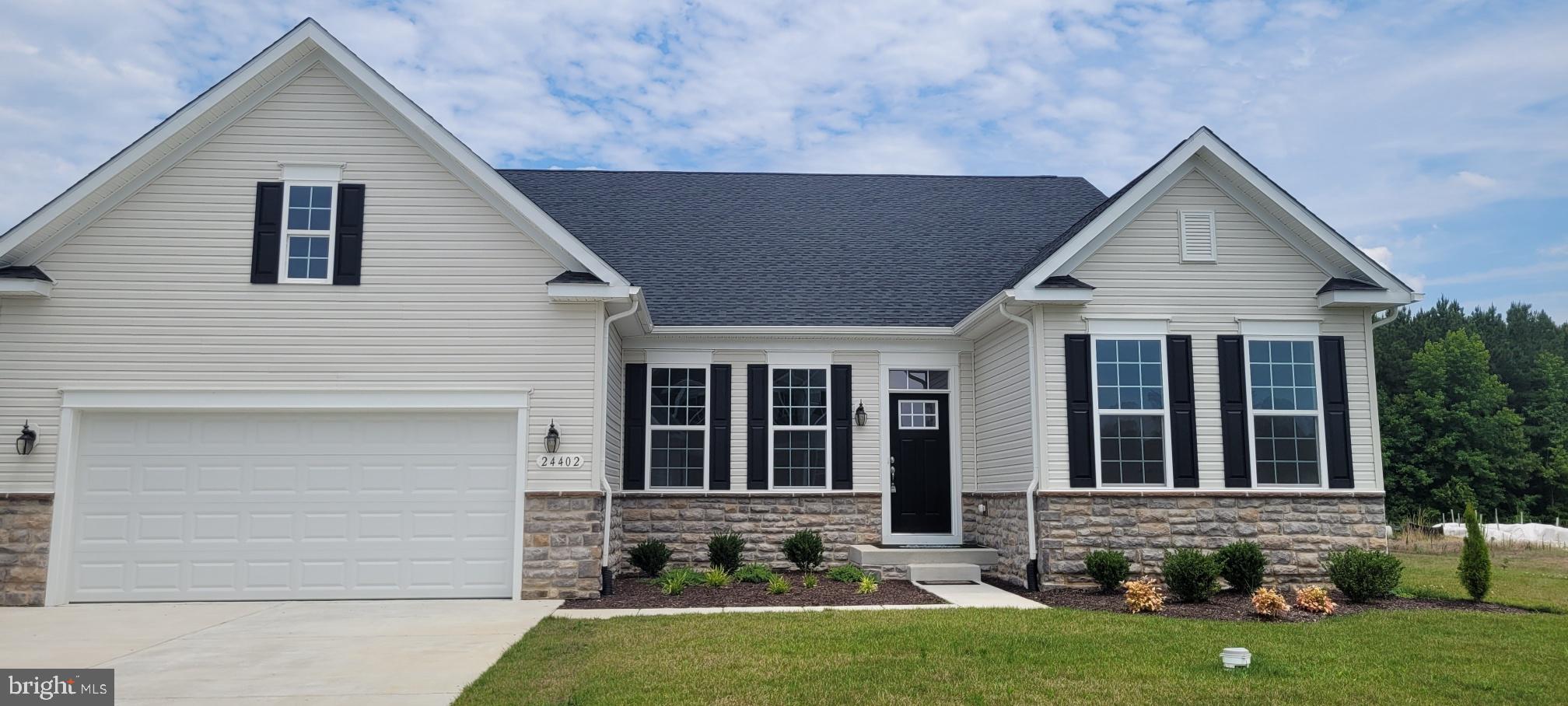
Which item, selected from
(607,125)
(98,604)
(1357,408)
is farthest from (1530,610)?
(607,125)

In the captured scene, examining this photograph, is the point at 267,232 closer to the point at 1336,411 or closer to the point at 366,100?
the point at 366,100

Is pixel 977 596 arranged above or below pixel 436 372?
below

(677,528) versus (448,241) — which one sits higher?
(448,241)

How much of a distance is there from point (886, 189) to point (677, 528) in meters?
7.77

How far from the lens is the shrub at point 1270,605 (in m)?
9.38

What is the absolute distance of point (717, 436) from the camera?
549 inches

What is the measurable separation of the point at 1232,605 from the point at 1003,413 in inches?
145

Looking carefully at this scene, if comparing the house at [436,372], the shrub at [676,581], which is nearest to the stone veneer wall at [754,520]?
the house at [436,372]

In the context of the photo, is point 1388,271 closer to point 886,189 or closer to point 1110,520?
point 1110,520

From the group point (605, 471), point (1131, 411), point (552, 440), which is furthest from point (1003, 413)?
point (552, 440)

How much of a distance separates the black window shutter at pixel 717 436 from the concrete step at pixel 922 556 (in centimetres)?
223

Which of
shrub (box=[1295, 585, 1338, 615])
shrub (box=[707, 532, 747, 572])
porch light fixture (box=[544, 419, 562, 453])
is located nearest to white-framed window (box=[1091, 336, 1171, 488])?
shrub (box=[1295, 585, 1338, 615])

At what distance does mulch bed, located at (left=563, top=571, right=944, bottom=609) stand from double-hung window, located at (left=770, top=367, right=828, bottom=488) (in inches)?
83.2

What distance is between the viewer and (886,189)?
18172 mm
